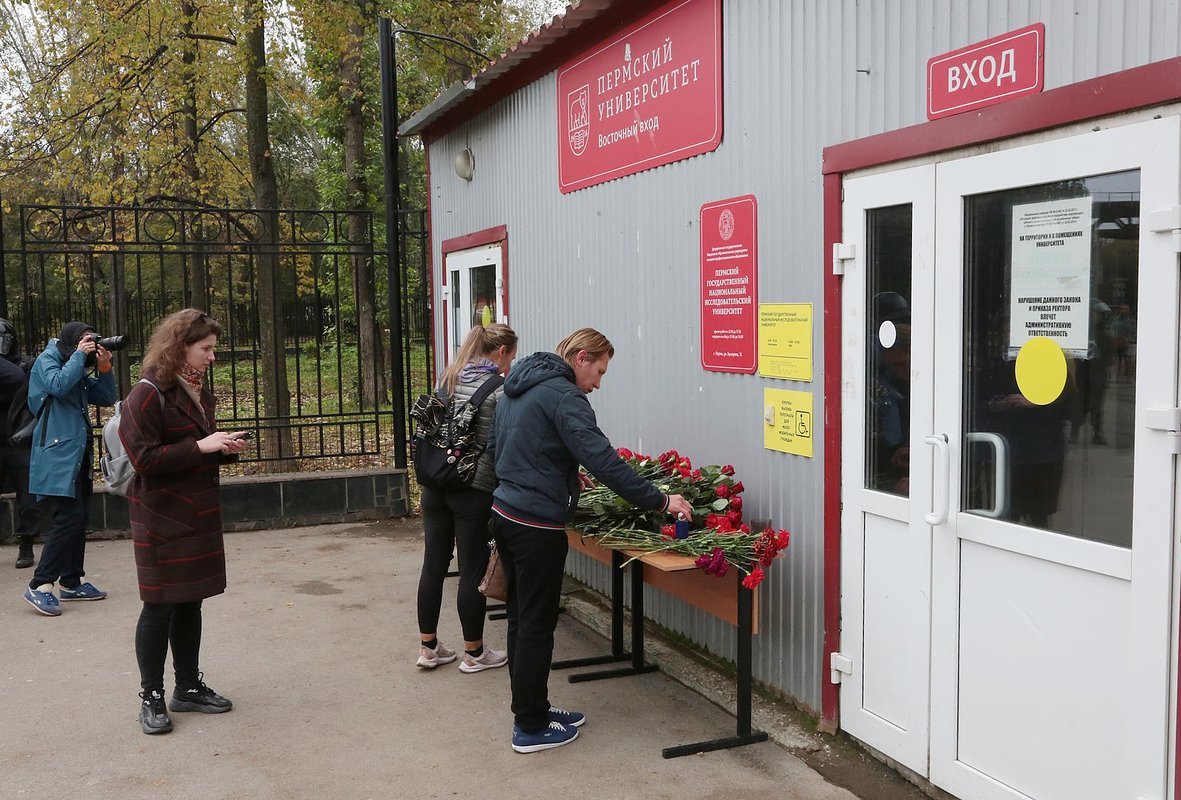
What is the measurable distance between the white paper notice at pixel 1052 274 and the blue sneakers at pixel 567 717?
2.40 meters

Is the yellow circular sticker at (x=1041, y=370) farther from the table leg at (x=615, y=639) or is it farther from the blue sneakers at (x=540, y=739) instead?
the table leg at (x=615, y=639)

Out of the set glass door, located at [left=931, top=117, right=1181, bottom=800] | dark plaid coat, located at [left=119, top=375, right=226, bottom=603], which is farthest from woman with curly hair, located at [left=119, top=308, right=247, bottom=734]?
glass door, located at [left=931, top=117, right=1181, bottom=800]

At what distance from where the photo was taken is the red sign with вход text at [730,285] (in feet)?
15.9

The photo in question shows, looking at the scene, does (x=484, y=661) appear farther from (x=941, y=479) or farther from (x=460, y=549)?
(x=941, y=479)

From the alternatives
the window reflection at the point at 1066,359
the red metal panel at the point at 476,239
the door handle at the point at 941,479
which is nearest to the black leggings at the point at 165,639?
the door handle at the point at 941,479

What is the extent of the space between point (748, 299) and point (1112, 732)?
8.05ft

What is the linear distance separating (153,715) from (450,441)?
1.79 metres

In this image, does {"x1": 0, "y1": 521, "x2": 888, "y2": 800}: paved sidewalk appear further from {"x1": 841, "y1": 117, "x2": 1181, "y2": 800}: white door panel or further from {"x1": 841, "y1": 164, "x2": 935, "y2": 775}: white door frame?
{"x1": 841, "y1": 117, "x2": 1181, "y2": 800}: white door panel

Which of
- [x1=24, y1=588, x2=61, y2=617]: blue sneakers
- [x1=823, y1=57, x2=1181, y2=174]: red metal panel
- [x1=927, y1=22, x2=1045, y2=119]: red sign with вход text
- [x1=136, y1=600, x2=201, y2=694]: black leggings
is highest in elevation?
[x1=927, y1=22, x2=1045, y2=119]: red sign with вход text

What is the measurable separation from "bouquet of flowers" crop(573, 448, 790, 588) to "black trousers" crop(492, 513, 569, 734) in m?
0.42

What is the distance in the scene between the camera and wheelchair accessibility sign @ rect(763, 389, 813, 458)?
4465 mm

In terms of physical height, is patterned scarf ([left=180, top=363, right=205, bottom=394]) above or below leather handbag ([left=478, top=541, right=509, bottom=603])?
above

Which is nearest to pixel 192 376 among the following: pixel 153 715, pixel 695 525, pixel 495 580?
pixel 153 715

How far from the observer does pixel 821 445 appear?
14.4ft
